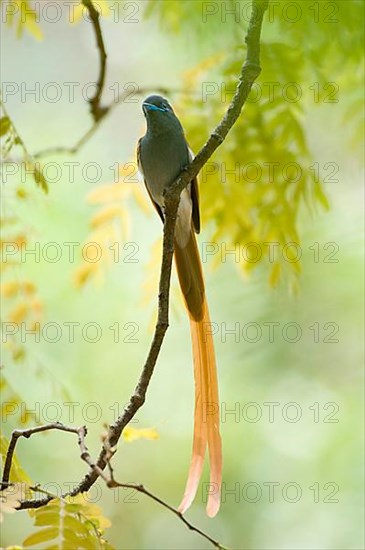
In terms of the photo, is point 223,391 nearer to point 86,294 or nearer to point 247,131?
point 86,294

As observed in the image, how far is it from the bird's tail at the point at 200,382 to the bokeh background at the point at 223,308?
0.16 m

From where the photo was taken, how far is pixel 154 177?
7.34 ft

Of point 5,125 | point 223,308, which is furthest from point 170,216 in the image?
point 223,308

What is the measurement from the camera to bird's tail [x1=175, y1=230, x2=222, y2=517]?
1666 millimetres

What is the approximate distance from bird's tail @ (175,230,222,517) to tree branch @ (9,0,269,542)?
20cm

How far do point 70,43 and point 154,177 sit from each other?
3706 millimetres

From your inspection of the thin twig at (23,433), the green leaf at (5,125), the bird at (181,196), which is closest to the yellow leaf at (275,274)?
the bird at (181,196)

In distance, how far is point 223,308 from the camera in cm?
333

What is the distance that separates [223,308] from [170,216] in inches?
68.5

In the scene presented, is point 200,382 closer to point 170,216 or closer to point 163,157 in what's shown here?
point 170,216

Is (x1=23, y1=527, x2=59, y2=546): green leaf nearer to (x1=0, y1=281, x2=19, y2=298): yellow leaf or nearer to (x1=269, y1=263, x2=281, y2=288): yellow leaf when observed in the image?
(x1=269, y1=263, x2=281, y2=288): yellow leaf

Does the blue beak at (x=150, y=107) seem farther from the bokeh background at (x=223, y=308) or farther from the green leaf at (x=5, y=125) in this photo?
the green leaf at (x=5, y=125)

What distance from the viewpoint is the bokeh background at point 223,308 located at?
2.26 m

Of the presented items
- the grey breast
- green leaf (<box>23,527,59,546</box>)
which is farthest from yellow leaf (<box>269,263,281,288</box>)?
green leaf (<box>23,527,59,546</box>)
